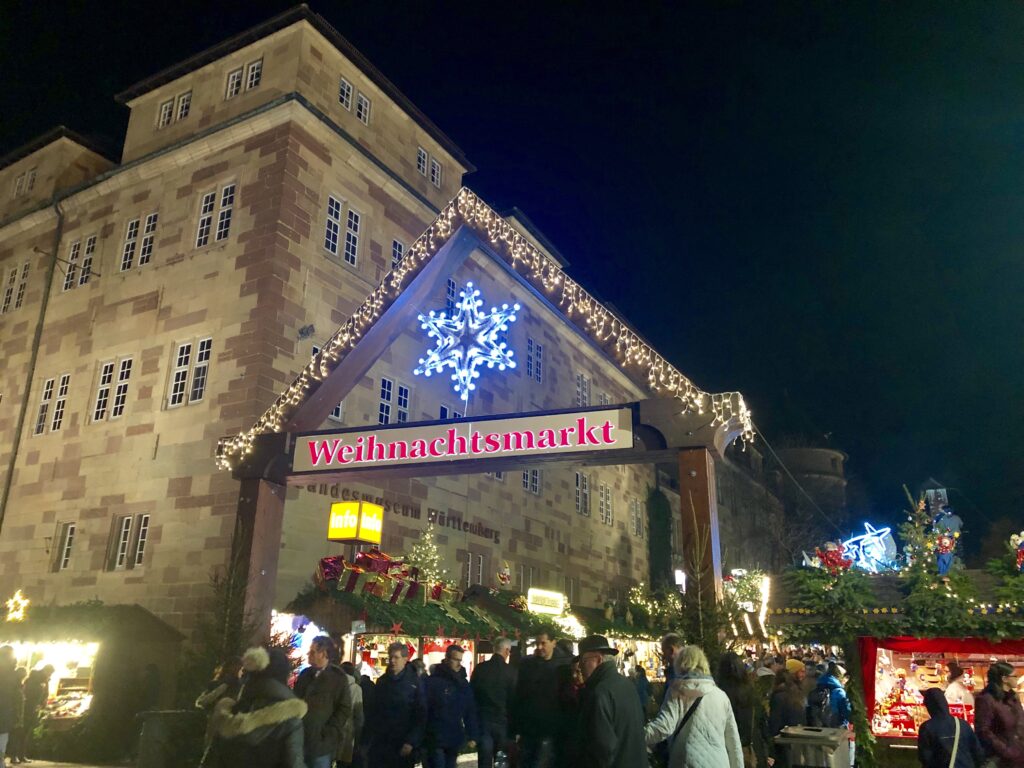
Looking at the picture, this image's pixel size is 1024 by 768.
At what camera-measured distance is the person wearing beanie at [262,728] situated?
5109 millimetres

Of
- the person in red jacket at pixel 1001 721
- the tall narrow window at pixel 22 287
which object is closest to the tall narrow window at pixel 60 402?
the tall narrow window at pixel 22 287

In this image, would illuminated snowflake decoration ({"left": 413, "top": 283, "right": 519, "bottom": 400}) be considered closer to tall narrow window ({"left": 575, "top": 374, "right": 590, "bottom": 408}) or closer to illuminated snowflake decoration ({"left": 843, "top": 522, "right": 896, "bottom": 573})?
illuminated snowflake decoration ({"left": 843, "top": 522, "right": 896, "bottom": 573})

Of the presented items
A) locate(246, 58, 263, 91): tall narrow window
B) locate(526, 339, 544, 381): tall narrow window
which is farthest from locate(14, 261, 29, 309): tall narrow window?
locate(526, 339, 544, 381): tall narrow window

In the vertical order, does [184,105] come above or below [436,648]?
above

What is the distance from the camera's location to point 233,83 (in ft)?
72.9

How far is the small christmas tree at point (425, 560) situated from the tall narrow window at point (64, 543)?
8346 mm

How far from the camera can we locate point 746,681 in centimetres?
801

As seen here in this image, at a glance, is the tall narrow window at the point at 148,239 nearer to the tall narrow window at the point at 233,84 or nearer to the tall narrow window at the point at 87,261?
the tall narrow window at the point at 87,261

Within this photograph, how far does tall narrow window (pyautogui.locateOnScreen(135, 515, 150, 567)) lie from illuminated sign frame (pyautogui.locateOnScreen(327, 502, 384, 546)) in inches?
179

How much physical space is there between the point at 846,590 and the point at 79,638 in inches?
573

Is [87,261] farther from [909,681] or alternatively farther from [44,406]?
[909,681]

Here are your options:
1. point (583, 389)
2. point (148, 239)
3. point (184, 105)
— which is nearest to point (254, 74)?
point (184, 105)

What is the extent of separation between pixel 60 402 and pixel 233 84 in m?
9.99

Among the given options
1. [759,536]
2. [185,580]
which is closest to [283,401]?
[185,580]
